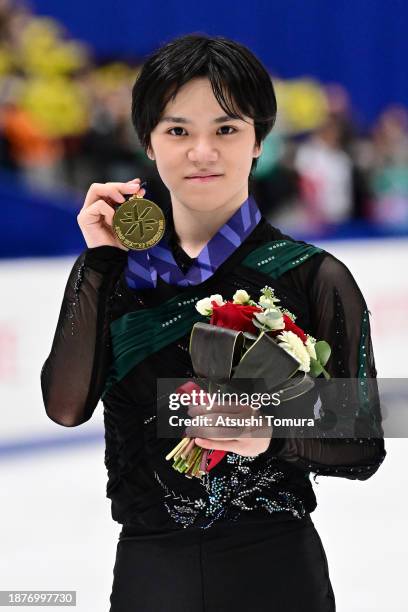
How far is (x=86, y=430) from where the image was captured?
18.5 feet

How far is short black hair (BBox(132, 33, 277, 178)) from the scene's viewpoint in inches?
68.7

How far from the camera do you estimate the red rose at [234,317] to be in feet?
5.09

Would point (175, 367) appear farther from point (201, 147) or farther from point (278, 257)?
point (201, 147)

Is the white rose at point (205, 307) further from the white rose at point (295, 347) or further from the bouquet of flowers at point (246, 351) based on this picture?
the white rose at point (295, 347)

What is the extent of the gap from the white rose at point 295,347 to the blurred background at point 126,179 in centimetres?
189

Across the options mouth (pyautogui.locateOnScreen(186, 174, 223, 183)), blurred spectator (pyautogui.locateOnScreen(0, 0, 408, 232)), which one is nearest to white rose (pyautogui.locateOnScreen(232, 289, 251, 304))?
mouth (pyautogui.locateOnScreen(186, 174, 223, 183))

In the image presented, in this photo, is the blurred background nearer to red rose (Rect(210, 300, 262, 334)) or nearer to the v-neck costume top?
the v-neck costume top

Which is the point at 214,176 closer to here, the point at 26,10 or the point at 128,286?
the point at 128,286

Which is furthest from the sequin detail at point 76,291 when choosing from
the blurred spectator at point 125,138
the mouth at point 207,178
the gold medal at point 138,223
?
the blurred spectator at point 125,138

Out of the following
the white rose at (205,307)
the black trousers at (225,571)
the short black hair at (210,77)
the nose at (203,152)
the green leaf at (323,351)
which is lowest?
the black trousers at (225,571)

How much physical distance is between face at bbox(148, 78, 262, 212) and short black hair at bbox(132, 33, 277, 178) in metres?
0.01

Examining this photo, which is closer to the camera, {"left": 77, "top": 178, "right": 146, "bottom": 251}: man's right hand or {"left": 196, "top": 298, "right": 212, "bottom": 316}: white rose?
{"left": 196, "top": 298, "right": 212, "bottom": 316}: white rose

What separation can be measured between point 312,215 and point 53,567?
552cm

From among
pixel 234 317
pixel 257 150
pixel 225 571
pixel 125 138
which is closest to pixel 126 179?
pixel 125 138
